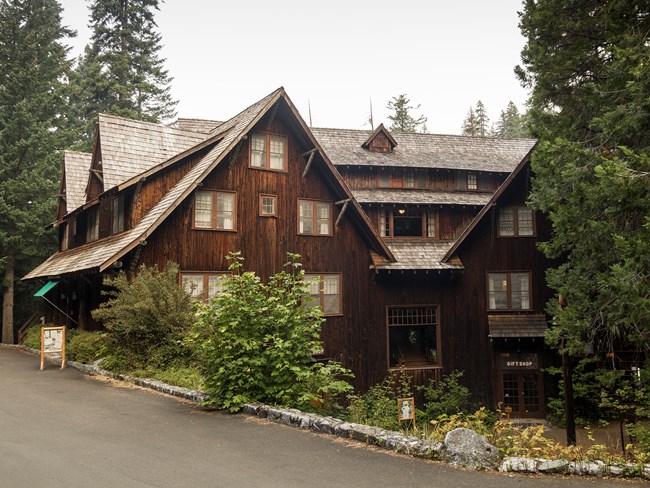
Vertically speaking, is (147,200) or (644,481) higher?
(147,200)

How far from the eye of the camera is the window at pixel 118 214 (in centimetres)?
2033

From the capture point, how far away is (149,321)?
14.9 meters

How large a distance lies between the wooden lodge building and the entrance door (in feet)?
0.15

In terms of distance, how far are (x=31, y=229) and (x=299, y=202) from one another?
20.0 m

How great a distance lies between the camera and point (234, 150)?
20000mm

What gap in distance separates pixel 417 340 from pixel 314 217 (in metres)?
11.6

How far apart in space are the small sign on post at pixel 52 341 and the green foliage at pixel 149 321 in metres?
2.97

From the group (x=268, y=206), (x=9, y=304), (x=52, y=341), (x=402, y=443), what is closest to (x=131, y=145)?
(x=268, y=206)

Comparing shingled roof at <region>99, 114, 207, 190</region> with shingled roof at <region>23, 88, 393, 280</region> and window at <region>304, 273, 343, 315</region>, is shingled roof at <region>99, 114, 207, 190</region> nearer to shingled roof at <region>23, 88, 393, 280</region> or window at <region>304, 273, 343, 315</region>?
shingled roof at <region>23, 88, 393, 280</region>

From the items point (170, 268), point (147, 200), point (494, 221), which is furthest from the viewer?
point (494, 221)

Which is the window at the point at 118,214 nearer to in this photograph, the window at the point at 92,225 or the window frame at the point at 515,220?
the window at the point at 92,225

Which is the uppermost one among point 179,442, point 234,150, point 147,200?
point 234,150

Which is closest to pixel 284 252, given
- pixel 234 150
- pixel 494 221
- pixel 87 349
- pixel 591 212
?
pixel 234 150

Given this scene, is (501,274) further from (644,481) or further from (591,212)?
(644,481)
